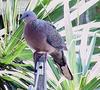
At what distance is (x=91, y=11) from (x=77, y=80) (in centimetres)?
98

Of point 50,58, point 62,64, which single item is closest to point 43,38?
point 62,64

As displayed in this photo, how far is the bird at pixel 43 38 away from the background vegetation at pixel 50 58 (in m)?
0.56

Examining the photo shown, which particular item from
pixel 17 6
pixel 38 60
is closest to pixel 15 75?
pixel 17 6

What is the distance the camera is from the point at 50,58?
1.57 metres

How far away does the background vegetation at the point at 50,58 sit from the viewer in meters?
1.50

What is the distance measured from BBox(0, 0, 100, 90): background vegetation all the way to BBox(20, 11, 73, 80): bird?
1.83ft

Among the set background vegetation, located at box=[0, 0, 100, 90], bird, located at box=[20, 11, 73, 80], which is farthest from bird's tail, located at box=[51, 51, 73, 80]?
background vegetation, located at box=[0, 0, 100, 90]

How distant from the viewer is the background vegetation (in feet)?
4.91

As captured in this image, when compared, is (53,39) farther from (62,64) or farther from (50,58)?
(50,58)

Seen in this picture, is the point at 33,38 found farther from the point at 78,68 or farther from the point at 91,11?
the point at 91,11

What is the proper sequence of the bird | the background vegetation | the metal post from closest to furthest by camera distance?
1. the metal post
2. the bird
3. the background vegetation

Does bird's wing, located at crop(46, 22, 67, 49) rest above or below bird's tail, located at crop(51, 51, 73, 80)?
above

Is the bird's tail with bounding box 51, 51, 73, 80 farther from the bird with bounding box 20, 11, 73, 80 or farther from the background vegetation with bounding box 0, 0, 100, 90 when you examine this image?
the background vegetation with bounding box 0, 0, 100, 90

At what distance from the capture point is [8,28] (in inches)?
70.4
